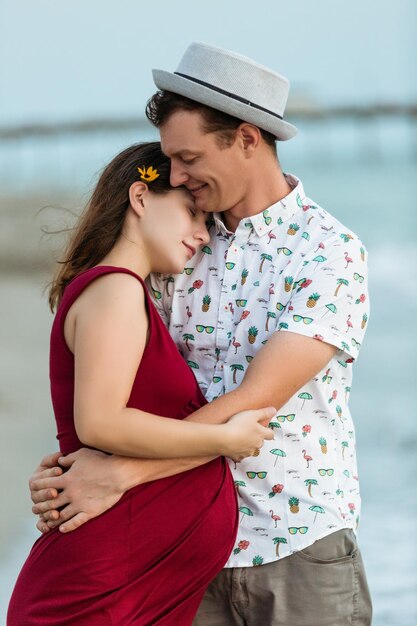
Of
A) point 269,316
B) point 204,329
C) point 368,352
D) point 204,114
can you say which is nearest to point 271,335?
point 269,316

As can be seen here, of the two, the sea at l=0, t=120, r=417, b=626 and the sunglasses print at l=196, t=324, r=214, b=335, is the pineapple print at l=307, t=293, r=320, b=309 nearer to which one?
the sunglasses print at l=196, t=324, r=214, b=335

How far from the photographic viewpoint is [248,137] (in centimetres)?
189

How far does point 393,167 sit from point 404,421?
8.49 meters

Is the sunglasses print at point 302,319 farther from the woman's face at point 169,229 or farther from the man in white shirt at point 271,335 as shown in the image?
the woman's face at point 169,229

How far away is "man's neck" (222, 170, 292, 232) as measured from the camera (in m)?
1.93

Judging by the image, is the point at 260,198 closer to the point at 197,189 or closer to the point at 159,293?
the point at 197,189

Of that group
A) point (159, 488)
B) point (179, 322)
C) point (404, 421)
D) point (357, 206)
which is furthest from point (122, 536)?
point (357, 206)

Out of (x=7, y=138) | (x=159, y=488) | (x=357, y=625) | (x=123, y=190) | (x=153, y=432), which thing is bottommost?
(x=7, y=138)

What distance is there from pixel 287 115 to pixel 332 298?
12.0m

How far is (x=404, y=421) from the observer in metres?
5.53

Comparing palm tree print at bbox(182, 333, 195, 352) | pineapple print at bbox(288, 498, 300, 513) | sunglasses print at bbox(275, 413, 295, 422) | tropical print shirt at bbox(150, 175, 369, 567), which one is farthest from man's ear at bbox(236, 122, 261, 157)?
pineapple print at bbox(288, 498, 300, 513)

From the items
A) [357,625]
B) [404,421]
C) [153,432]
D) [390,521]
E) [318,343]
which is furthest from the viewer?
[404,421]

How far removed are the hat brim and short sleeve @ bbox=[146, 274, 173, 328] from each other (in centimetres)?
31

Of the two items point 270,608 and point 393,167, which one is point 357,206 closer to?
point 393,167
